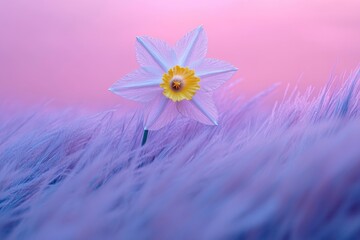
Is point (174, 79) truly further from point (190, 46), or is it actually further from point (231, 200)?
point (231, 200)

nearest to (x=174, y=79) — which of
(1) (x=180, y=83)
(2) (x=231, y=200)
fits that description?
(1) (x=180, y=83)

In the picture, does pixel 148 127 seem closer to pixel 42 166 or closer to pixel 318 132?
pixel 42 166

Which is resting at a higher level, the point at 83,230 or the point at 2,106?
the point at 2,106

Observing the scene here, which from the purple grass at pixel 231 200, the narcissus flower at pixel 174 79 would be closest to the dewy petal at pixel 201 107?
the narcissus flower at pixel 174 79

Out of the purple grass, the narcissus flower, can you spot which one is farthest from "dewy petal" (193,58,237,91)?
the purple grass

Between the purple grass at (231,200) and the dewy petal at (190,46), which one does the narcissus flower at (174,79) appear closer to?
the dewy petal at (190,46)

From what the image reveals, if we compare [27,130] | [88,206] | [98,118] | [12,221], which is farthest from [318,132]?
[27,130]

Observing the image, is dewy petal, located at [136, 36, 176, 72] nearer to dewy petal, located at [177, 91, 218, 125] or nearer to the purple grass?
dewy petal, located at [177, 91, 218, 125]
